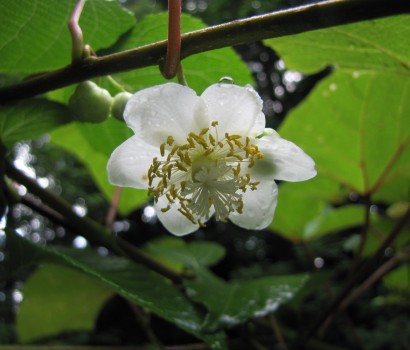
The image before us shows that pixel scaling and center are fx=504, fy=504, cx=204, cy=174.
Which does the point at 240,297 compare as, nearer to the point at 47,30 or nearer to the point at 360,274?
the point at 360,274

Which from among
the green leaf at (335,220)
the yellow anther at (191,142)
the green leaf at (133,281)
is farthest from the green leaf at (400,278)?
the yellow anther at (191,142)

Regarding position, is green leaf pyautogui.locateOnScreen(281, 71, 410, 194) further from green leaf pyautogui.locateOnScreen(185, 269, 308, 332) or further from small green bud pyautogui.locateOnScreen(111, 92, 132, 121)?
small green bud pyautogui.locateOnScreen(111, 92, 132, 121)

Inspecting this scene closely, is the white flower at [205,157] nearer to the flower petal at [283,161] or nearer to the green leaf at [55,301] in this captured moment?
the flower petal at [283,161]

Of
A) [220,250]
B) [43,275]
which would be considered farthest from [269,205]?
[43,275]

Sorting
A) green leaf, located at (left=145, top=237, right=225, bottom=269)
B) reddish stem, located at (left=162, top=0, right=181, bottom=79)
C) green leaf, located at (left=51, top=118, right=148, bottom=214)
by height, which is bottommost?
green leaf, located at (left=145, top=237, right=225, bottom=269)

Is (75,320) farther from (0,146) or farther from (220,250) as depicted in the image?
(0,146)

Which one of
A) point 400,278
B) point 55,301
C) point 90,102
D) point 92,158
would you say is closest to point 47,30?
point 90,102

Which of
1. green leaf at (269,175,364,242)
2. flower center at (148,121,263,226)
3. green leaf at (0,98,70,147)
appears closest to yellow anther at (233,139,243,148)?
flower center at (148,121,263,226)
